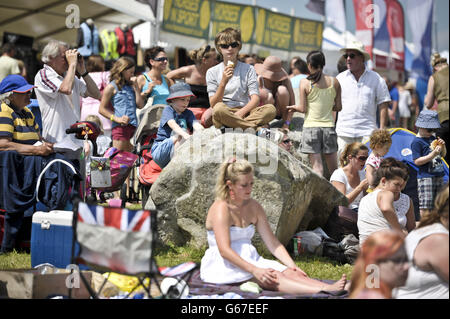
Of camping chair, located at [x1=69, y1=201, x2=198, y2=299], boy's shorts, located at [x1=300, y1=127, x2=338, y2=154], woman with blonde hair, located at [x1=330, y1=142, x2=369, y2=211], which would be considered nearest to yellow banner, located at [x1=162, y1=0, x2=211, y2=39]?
boy's shorts, located at [x1=300, y1=127, x2=338, y2=154]

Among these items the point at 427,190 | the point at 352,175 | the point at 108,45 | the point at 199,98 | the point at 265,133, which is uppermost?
the point at 108,45

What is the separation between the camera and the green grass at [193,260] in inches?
229

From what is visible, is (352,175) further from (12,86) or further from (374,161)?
(12,86)

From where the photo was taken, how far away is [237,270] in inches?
193

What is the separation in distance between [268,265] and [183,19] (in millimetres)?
9642

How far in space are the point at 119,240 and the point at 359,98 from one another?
5.34 meters

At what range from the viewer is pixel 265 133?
273 inches

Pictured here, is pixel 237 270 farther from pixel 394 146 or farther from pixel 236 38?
pixel 394 146

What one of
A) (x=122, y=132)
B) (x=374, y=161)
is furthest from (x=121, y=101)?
(x=374, y=161)

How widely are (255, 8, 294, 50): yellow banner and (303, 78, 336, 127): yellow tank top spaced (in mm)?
8839

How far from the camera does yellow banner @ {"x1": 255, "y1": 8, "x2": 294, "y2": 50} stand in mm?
16922
